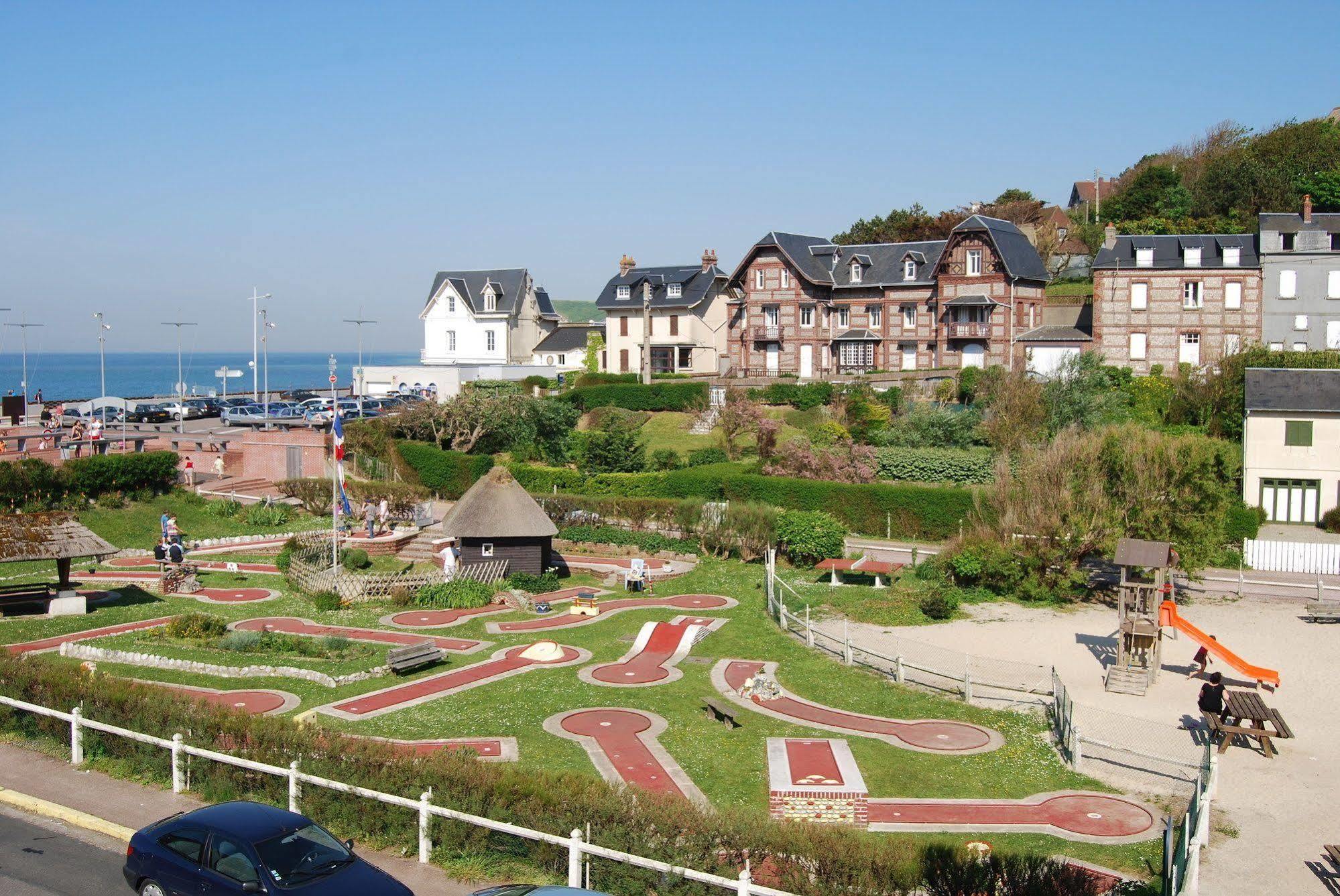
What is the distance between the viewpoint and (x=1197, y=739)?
70.0 ft

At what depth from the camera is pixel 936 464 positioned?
47.2 metres

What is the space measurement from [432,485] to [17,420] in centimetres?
3077

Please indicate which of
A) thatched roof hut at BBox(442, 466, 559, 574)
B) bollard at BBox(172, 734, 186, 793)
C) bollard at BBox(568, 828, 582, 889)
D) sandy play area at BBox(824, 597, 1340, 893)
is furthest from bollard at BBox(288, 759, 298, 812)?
thatched roof hut at BBox(442, 466, 559, 574)

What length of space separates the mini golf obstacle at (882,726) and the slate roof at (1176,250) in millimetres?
44850

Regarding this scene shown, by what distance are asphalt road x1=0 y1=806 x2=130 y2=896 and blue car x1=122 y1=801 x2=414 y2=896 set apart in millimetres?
1097

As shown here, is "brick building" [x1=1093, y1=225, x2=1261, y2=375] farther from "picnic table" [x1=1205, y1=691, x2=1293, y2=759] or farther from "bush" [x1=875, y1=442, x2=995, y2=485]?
"picnic table" [x1=1205, y1=691, x2=1293, y2=759]

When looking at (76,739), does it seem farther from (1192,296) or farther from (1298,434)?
(1192,296)

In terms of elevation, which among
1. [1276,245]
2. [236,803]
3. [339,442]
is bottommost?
[236,803]

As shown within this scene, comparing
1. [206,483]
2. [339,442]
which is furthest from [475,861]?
[206,483]

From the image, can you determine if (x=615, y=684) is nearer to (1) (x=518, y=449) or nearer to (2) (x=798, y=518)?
(2) (x=798, y=518)

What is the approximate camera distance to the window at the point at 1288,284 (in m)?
58.6

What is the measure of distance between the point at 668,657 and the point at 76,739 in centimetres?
1376

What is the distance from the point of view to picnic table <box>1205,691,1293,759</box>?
2017 centimetres

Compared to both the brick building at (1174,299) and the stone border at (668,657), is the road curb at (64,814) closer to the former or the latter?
the stone border at (668,657)
